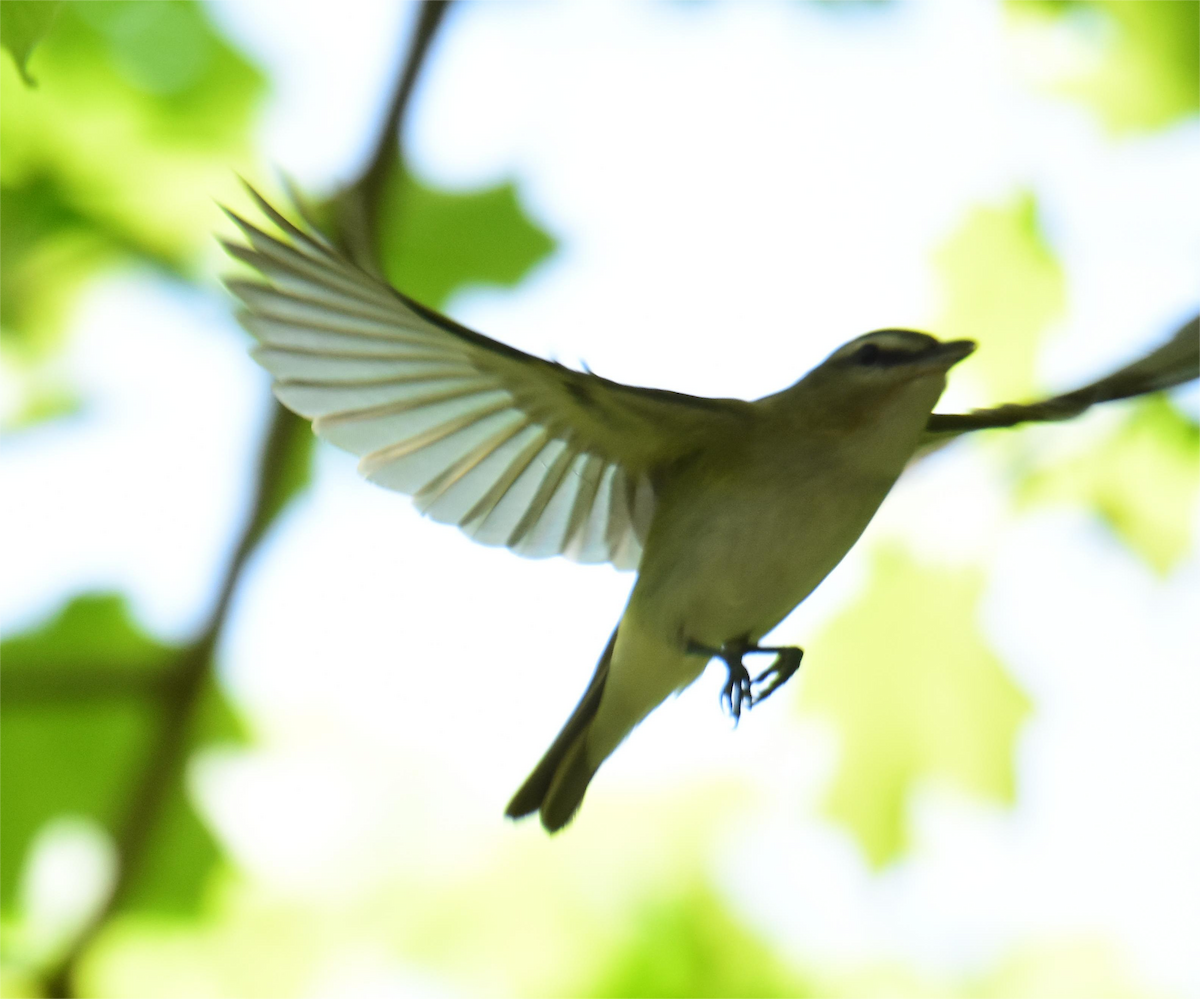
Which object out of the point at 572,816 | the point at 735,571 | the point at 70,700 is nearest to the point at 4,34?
the point at 735,571

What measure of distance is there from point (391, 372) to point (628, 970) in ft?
7.35

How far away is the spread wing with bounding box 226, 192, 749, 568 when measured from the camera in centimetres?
163

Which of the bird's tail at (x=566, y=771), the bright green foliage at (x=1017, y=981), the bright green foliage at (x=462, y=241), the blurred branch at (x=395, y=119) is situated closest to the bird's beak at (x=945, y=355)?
the bird's tail at (x=566, y=771)

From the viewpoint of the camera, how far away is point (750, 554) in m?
1.79

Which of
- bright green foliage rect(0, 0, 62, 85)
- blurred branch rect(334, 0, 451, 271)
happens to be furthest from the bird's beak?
bright green foliage rect(0, 0, 62, 85)

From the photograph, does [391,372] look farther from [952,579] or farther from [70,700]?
[952,579]

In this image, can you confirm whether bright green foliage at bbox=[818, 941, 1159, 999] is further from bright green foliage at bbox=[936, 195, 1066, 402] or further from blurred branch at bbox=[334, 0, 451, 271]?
blurred branch at bbox=[334, 0, 451, 271]

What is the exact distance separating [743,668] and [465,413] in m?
0.58

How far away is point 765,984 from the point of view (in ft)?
11.7

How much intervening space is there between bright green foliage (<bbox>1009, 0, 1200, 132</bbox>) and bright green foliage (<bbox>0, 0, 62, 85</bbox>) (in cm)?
210

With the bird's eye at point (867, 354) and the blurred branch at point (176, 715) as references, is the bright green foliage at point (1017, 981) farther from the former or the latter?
the bird's eye at point (867, 354)

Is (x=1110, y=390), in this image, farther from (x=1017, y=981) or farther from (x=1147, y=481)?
(x=1017, y=981)

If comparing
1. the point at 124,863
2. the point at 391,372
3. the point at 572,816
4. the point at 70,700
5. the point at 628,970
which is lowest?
the point at 628,970

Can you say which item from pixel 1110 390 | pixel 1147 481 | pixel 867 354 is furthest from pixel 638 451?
pixel 1147 481
